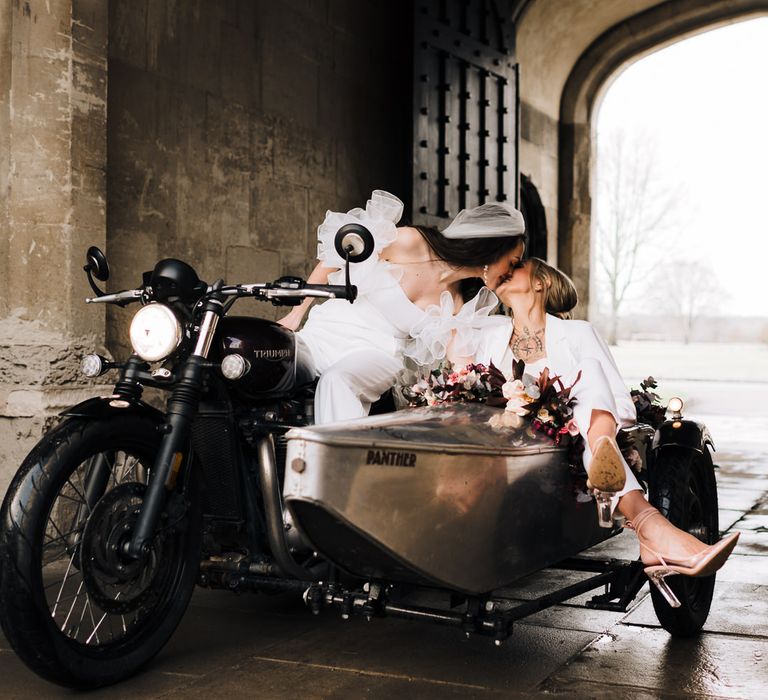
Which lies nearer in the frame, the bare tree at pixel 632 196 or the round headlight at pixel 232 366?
the round headlight at pixel 232 366

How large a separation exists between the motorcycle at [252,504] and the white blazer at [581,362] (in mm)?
150

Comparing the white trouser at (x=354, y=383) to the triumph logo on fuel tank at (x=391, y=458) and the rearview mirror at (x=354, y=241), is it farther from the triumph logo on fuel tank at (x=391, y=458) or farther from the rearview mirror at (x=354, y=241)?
the triumph logo on fuel tank at (x=391, y=458)

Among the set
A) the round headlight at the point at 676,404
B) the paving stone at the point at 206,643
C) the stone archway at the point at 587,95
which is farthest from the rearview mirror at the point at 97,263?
the stone archway at the point at 587,95

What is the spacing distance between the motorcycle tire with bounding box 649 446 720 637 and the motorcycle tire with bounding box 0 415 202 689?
5.08 feet

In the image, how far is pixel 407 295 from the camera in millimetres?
3957

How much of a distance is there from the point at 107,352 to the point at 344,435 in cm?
274

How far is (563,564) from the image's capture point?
11.2ft

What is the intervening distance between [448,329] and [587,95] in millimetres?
9531

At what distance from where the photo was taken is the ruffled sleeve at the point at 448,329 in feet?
12.2

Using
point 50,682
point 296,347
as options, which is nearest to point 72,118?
point 296,347

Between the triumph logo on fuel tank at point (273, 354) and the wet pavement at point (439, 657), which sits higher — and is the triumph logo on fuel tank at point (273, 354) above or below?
above

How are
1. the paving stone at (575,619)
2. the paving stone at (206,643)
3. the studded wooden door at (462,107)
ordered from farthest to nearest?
1. the studded wooden door at (462,107)
2. the paving stone at (575,619)
3. the paving stone at (206,643)

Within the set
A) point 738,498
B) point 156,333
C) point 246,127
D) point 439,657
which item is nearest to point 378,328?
point 156,333

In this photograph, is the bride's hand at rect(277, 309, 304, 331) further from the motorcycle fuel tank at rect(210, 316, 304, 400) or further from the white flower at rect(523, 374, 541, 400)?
the white flower at rect(523, 374, 541, 400)
